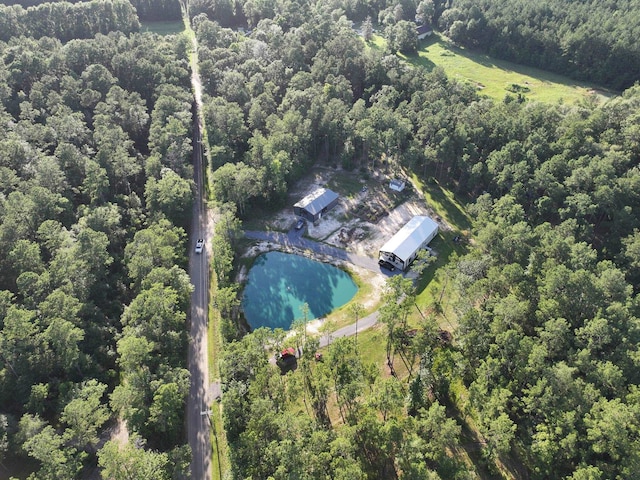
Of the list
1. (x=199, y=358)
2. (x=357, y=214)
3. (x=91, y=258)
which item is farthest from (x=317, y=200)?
(x=91, y=258)

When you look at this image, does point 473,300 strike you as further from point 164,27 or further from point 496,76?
point 164,27

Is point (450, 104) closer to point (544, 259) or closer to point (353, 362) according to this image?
point (544, 259)

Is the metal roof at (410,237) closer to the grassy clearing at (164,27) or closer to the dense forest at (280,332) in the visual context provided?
the dense forest at (280,332)

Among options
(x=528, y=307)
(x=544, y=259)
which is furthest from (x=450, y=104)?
(x=528, y=307)

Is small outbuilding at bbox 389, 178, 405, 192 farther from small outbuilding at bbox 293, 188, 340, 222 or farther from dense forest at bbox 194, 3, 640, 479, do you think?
small outbuilding at bbox 293, 188, 340, 222

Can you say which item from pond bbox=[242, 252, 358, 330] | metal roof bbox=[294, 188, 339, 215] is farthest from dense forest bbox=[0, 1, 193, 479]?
metal roof bbox=[294, 188, 339, 215]

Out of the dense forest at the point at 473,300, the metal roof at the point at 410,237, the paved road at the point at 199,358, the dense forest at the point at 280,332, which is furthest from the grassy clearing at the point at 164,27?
the metal roof at the point at 410,237
